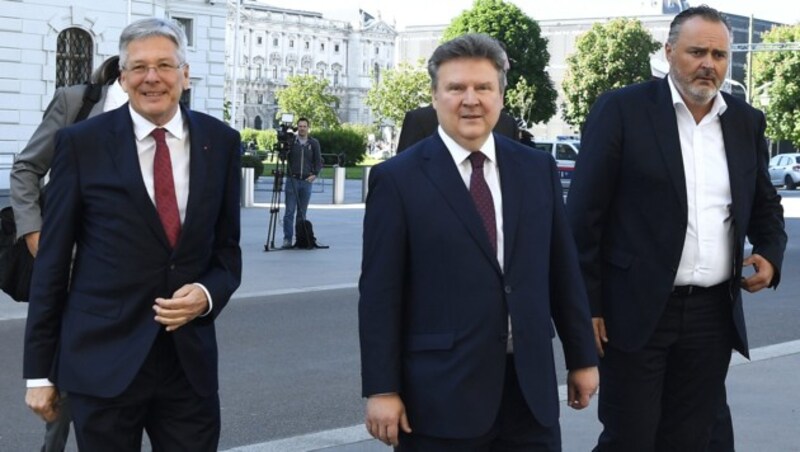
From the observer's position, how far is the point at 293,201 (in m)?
21.4

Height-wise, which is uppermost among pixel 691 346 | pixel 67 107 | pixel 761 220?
pixel 67 107

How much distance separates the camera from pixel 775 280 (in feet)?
18.5

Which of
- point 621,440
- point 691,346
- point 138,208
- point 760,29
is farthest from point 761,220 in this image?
point 760,29

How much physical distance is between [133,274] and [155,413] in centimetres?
44

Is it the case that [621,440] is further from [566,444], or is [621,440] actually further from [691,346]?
[566,444]

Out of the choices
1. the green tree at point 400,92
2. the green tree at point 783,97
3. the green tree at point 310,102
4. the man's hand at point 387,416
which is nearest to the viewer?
the man's hand at point 387,416

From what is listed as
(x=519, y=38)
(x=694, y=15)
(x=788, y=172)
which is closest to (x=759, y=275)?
(x=694, y=15)

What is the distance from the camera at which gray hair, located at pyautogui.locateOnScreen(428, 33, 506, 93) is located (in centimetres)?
400

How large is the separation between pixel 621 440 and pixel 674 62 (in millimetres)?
1384

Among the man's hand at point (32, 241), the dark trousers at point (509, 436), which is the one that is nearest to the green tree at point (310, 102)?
the man's hand at point (32, 241)

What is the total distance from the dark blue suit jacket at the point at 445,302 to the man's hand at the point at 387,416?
0.03 meters

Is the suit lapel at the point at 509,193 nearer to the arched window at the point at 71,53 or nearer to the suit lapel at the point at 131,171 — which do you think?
the suit lapel at the point at 131,171

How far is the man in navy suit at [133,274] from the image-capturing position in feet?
13.8

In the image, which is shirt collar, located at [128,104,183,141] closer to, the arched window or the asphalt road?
the asphalt road
